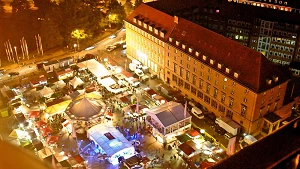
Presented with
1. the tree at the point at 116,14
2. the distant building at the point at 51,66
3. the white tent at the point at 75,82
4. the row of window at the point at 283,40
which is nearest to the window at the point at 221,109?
the row of window at the point at 283,40

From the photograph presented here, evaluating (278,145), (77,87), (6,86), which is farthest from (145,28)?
(278,145)

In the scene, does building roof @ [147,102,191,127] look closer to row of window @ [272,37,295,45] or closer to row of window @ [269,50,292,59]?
row of window @ [272,37,295,45]

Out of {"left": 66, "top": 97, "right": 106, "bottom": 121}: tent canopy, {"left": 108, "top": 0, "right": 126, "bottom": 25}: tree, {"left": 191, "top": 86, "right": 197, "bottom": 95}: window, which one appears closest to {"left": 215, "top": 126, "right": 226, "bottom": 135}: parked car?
{"left": 191, "top": 86, "right": 197, "bottom": 95}: window

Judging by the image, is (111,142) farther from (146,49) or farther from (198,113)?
(146,49)

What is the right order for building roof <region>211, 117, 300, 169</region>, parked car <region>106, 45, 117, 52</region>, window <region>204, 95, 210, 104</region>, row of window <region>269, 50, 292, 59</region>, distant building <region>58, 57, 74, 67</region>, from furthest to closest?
parked car <region>106, 45, 117, 52</region>
distant building <region>58, 57, 74, 67</region>
row of window <region>269, 50, 292, 59</region>
window <region>204, 95, 210, 104</region>
building roof <region>211, 117, 300, 169</region>

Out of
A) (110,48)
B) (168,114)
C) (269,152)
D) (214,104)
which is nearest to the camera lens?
(269,152)

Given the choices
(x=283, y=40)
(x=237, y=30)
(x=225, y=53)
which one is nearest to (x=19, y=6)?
(x=237, y=30)

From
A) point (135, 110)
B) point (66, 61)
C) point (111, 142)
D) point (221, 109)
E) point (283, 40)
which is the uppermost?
point (283, 40)

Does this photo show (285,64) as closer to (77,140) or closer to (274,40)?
(274,40)
